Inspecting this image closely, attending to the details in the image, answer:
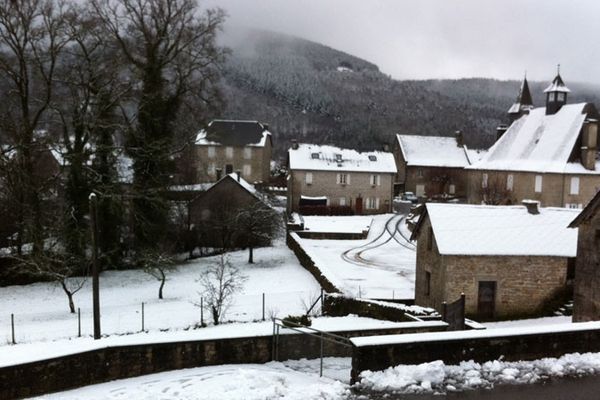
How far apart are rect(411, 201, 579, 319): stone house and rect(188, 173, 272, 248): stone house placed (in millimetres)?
18112

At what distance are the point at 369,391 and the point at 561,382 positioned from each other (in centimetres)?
380

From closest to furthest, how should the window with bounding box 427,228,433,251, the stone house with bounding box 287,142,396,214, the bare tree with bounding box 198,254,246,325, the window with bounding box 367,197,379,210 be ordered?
the bare tree with bounding box 198,254,246,325 → the window with bounding box 427,228,433,251 → the stone house with bounding box 287,142,396,214 → the window with bounding box 367,197,379,210

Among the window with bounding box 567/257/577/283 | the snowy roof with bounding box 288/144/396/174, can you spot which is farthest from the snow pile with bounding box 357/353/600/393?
the snowy roof with bounding box 288/144/396/174

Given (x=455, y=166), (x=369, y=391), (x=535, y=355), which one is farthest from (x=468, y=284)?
(x=455, y=166)

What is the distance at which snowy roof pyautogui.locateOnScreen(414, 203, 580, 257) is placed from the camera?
23156 mm

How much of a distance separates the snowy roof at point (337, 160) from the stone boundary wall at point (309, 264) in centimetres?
1450

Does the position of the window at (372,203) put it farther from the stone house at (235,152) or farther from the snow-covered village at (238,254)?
the stone house at (235,152)

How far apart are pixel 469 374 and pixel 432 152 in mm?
63728

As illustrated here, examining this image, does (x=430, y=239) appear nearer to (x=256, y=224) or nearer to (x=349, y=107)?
(x=256, y=224)

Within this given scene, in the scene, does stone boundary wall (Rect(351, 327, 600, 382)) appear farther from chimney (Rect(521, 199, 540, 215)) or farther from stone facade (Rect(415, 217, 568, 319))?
chimney (Rect(521, 199, 540, 215))

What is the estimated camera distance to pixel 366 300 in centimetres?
2267

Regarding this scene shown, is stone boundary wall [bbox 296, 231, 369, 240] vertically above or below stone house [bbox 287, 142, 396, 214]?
below

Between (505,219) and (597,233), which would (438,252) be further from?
(597,233)

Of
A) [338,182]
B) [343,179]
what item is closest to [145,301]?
[338,182]
